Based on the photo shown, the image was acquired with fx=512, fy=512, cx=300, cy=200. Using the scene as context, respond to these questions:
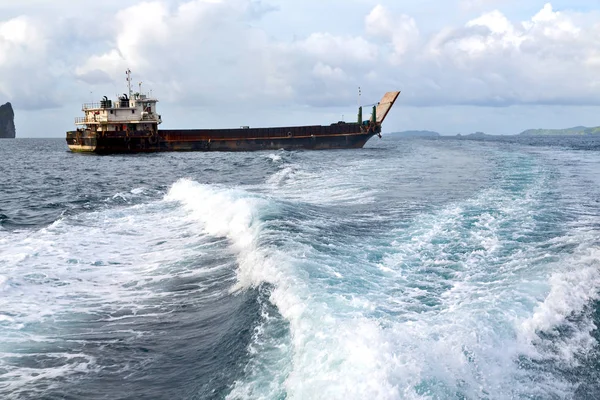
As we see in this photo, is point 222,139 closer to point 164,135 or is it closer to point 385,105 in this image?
point 164,135

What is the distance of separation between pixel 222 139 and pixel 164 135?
7.04 meters

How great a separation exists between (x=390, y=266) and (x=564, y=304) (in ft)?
12.2

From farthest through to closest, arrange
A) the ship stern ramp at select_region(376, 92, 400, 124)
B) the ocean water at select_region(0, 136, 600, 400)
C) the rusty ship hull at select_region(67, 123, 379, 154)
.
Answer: the ship stern ramp at select_region(376, 92, 400, 124) < the rusty ship hull at select_region(67, 123, 379, 154) < the ocean water at select_region(0, 136, 600, 400)

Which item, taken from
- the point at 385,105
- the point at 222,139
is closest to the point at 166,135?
the point at 222,139

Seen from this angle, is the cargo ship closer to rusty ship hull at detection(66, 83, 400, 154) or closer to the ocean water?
rusty ship hull at detection(66, 83, 400, 154)

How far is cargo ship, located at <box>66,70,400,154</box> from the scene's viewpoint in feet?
198

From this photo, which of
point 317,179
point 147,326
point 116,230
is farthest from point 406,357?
point 317,179

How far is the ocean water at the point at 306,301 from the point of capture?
6559 millimetres

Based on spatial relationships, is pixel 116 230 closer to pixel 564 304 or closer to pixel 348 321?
pixel 348 321

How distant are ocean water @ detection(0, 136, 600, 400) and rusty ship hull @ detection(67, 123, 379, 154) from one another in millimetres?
42183

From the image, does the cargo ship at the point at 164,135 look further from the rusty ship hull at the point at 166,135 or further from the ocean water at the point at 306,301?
the ocean water at the point at 306,301

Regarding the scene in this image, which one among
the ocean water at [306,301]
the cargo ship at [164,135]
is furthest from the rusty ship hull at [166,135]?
the ocean water at [306,301]

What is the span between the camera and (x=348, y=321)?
300 inches

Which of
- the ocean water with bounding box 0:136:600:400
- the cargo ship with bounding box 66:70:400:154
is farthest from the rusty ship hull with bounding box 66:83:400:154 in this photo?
the ocean water with bounding box 0:136:600:400
